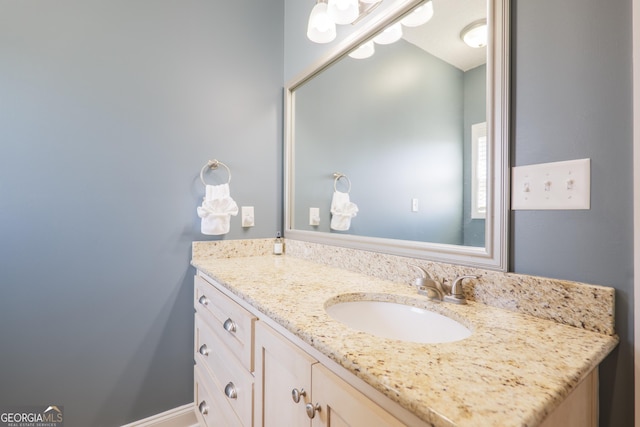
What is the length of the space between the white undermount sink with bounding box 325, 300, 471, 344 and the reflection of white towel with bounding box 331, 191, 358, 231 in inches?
21.4

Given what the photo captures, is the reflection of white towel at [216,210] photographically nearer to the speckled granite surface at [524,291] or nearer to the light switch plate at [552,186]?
the speckled granite surface at [524,291]

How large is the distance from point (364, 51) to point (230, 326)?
128cm

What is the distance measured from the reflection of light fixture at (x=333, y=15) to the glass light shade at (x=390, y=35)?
4.0 inches

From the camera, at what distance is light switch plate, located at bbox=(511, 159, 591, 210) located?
64 centimetres

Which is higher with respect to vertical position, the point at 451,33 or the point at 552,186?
the point at 451,33

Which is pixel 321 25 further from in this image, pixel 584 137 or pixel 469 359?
pixel 469 359

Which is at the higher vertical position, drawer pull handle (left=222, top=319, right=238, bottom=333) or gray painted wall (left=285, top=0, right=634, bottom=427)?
gray painted wall (left=285, top=0, right=634, bottom=427)

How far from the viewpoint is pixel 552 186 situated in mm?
681

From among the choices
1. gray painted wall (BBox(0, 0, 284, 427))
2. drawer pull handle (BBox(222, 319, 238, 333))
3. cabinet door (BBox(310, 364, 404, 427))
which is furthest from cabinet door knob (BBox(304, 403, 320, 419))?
gray painted wall (BBox(0, 0, 284, 427))

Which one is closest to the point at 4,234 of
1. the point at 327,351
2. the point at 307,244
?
the point at 307,244

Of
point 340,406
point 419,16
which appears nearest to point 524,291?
point 340,406

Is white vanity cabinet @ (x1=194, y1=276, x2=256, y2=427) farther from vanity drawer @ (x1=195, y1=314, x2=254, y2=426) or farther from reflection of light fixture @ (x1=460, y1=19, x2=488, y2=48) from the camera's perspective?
reflection of light fixture @ (x1=460, y1=19, x2=488, y2=48)

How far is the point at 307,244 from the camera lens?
5.12ft

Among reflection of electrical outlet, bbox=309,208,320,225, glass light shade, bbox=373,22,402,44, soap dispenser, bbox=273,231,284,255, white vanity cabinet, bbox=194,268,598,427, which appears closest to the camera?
white vanity cabinet, bbox=194,268,598,427
